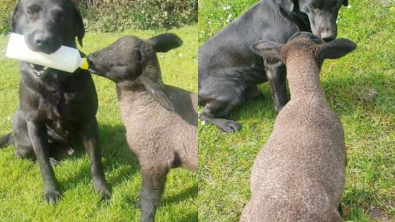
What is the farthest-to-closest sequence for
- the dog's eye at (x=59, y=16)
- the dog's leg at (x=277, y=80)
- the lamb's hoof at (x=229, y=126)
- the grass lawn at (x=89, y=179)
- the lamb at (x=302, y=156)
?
the lamb's hoof at (x=229, y=126), the dog's leg at (x=277, y=80), the lamb at (x=302, y=156), the grass lawn at (x=89, y=179), the dog's eye at (x=59, y=16)

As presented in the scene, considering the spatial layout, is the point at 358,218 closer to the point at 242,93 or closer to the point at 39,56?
the point at 242,93

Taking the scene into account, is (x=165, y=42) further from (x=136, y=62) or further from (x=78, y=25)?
(x=78, y=25)

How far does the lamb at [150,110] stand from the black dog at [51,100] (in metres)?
0.18

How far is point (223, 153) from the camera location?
3.73 m

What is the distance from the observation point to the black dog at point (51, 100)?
1.90 meters

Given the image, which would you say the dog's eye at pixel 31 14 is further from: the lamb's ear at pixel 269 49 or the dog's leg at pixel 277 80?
the dog's leg at pixel 277 80

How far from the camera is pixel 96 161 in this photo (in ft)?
7.45

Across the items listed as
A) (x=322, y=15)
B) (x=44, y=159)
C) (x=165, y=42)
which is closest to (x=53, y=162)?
(x=44, y=159)

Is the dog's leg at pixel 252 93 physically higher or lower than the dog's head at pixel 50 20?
lower

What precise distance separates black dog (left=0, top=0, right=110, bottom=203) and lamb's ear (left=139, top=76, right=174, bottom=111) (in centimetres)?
37

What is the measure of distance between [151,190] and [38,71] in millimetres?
655

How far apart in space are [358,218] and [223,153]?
1.09m

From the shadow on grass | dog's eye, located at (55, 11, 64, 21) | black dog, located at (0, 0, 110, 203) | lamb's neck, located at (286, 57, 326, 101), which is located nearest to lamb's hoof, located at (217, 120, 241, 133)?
lamb's neck, located at (286, 57, 326, 101)

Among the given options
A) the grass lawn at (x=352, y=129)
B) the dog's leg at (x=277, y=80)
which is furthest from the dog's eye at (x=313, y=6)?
the grass lawn at (x=352, y=129)
